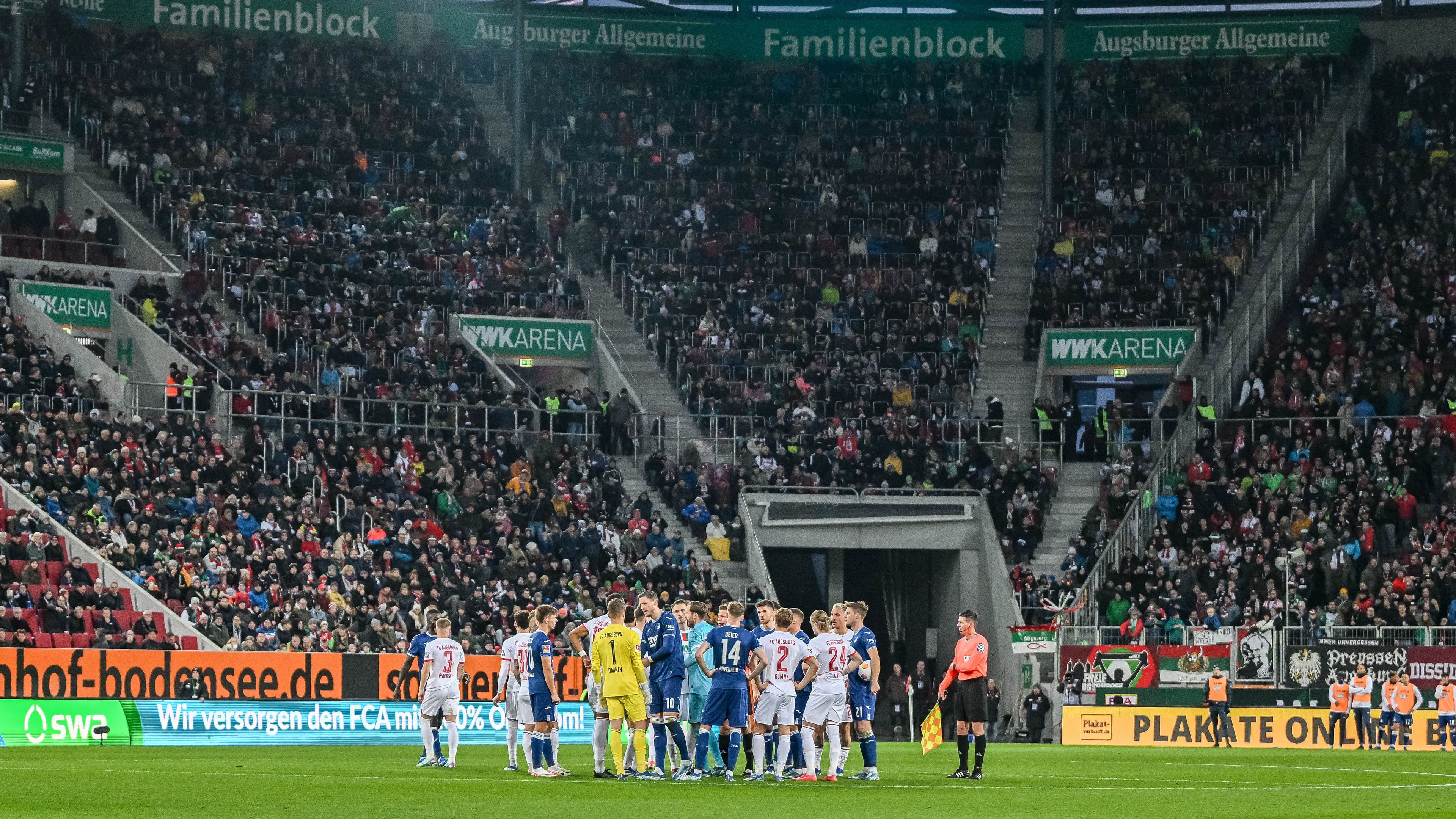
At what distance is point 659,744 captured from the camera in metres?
23.7

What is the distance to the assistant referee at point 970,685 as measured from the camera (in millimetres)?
24297

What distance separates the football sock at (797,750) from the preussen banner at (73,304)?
26.6m

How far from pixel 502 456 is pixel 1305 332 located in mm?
19299

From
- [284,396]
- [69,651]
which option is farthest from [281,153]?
[69,651]

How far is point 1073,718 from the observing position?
4344 centimetres

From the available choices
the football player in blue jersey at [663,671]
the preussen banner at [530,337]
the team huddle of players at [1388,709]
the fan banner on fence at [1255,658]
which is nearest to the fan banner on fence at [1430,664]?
the team huddle of players at [1388,709]

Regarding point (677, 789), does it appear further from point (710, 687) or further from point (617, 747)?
point (617, 747)

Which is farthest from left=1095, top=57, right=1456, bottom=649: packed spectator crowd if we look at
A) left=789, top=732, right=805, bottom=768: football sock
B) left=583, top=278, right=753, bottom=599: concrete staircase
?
left=789, top=732, right=805, bottom=768: football sock

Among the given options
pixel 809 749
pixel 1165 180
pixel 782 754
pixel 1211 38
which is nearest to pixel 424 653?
pixel 782 754

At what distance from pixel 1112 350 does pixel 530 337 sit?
47.6 feet

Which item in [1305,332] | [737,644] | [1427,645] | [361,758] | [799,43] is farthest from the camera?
[799,43]

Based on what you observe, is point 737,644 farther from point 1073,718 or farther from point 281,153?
point 281,153

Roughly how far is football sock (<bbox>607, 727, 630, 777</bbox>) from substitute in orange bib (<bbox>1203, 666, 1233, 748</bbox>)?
18.9 meters

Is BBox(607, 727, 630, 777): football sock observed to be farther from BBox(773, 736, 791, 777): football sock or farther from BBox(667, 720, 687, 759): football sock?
BBox(773, 736, 791, 777): football sock
